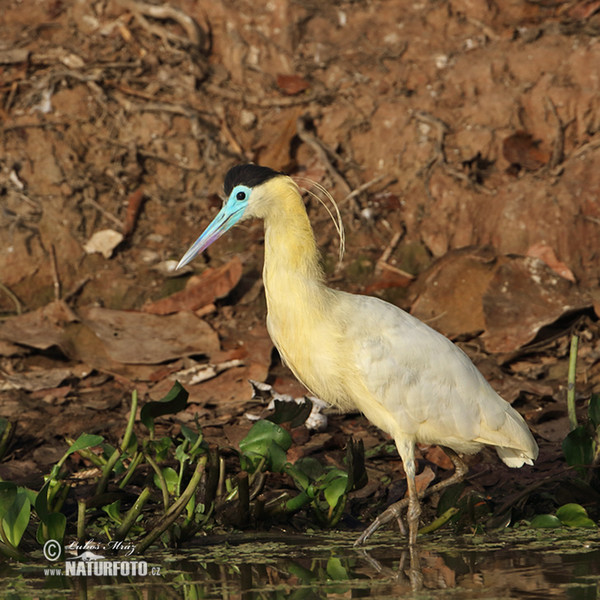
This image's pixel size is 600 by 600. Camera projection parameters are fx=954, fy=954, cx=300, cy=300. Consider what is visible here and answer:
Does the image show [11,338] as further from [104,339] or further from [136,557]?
[136,557]

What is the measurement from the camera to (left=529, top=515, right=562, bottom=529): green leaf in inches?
192

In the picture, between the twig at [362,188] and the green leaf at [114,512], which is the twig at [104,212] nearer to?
the twig at [362,188]

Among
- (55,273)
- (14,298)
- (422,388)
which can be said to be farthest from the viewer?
(55,273)

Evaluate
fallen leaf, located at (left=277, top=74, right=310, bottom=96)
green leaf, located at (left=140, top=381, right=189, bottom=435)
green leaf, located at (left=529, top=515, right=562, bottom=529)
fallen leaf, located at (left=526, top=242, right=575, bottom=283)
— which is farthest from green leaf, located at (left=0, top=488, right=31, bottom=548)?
fallen leaf, located at (left=277, top=74, right=310, bottom=96)

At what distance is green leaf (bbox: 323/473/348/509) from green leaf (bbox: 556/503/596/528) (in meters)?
1.10

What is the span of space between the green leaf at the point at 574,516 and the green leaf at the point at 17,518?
2.61 meters

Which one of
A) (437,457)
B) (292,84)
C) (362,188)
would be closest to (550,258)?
(362,188)

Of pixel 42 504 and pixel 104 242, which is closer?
pixel 42 504

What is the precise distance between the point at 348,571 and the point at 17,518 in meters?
1.49

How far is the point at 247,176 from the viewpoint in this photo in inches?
202

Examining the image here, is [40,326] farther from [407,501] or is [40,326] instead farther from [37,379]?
[407,501]

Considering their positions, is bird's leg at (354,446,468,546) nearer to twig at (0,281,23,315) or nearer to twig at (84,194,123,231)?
twig at (0,281,23,315)

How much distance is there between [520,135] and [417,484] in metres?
4.29

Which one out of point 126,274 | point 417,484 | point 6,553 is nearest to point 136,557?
point 6,553
